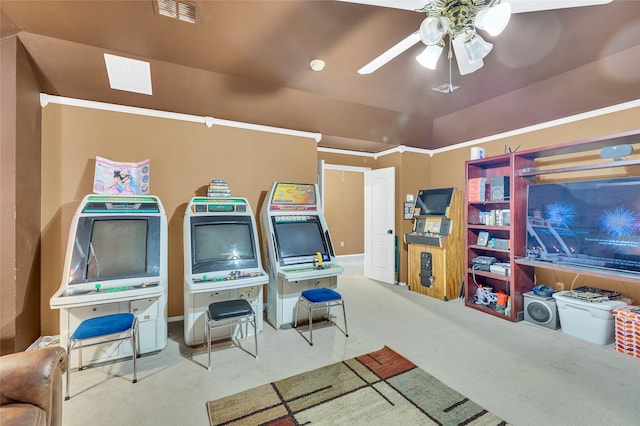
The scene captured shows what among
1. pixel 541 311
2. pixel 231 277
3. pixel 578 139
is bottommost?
pixel 541 311

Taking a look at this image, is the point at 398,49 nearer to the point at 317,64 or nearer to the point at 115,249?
the point at 317,64

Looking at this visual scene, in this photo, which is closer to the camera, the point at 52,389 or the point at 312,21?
the point at 52,389

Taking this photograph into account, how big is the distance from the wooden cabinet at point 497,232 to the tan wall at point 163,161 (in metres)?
2.42

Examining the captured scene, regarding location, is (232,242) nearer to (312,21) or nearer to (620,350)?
(312,21)

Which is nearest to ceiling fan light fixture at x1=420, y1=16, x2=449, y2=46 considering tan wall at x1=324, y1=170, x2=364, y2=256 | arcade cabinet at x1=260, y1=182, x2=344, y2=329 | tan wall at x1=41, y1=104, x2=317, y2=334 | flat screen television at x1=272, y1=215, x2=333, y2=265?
arcade cabinet at x1=260, y1=182, x2=344, y2=329

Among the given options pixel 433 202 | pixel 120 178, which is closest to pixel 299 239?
pixel 120 178

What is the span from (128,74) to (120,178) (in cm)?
107

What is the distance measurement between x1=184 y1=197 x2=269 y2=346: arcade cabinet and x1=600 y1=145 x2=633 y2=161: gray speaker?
3.62 meters

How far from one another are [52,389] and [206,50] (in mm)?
2738

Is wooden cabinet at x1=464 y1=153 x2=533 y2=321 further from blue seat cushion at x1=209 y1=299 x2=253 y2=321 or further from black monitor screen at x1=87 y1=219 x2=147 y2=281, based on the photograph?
black monitor screen at x1=87 y1=219 x2=147 y2=281

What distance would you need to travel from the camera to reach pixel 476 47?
1.86 m

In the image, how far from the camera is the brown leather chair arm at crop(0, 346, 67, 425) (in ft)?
4.57

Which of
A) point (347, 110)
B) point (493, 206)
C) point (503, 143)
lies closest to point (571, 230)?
point (493, 206)

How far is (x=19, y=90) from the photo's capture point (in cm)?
242
